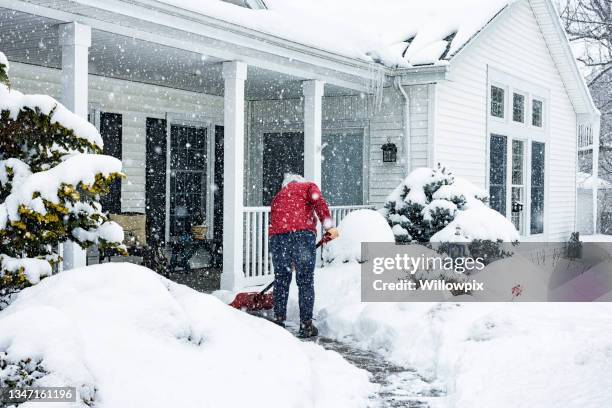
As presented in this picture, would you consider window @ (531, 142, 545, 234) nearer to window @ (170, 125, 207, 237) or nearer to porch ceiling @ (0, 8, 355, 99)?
porch ceiling @ (0, 8, 355, 99)

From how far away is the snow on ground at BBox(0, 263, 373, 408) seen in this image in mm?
3514

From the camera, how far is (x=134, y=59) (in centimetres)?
936

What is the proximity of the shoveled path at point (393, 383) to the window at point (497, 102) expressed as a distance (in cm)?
872

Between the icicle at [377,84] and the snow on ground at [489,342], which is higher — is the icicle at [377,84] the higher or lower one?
the higher one

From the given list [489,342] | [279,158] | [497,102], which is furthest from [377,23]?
[489,342]

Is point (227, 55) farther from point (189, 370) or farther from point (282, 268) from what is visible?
point (189, 370)

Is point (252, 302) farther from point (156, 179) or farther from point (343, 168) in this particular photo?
point (343, 168)

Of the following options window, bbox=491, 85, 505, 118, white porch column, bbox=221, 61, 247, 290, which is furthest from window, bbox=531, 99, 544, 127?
white porch column, bbox=221, 61, 247, 290

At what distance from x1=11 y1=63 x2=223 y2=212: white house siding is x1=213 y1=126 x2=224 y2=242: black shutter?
778mm

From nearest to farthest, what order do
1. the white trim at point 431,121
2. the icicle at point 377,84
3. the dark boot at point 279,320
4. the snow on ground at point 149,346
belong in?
the snow on ground at point 149,346, the dark boot at point 279,320, the icicle at point 377,84, the white trim at point 431,121

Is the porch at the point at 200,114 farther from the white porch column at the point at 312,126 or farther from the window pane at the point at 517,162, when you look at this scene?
the window pane at the point at 517,162

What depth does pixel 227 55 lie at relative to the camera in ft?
29.6

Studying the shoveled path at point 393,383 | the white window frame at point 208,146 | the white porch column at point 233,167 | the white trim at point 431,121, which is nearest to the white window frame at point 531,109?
the white trim at point 431,121

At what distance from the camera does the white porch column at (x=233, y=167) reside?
924 centimetres
